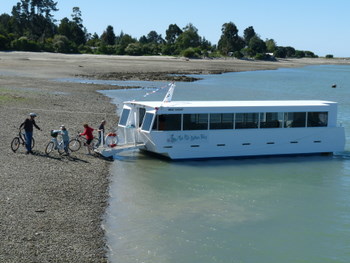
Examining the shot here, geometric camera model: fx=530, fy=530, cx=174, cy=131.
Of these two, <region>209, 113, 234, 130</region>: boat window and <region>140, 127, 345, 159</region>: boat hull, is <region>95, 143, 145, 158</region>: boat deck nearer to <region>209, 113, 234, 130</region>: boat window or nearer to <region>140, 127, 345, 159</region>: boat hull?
<region>140, 127, 345, 159</region>: boat hull

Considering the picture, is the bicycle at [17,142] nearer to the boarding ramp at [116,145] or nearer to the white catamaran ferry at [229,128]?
the boarding ramp at [116,145]

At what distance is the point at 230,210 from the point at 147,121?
7.48m

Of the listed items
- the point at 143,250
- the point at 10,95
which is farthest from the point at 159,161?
the point at 10,95

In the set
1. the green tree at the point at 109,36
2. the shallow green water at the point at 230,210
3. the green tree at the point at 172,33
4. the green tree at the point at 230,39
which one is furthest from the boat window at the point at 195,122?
the green tree at the point at 172,33

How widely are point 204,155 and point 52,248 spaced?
12199 mm

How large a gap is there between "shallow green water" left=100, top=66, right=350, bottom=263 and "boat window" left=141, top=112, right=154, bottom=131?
159cm

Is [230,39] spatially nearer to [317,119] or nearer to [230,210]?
[317,119]

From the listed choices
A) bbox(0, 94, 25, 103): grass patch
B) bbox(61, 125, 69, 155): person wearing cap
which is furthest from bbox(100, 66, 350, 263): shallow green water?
bbox(0, 94, 25, 103): grass patch

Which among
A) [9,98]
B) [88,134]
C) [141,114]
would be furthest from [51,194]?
[9,98]

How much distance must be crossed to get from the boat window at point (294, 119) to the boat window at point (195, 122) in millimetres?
4297

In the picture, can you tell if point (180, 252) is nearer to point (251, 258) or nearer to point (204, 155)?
point (251, 258)

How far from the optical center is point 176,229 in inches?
639

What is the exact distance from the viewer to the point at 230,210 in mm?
18312

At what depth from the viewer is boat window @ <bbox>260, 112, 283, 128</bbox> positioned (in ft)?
83.7
